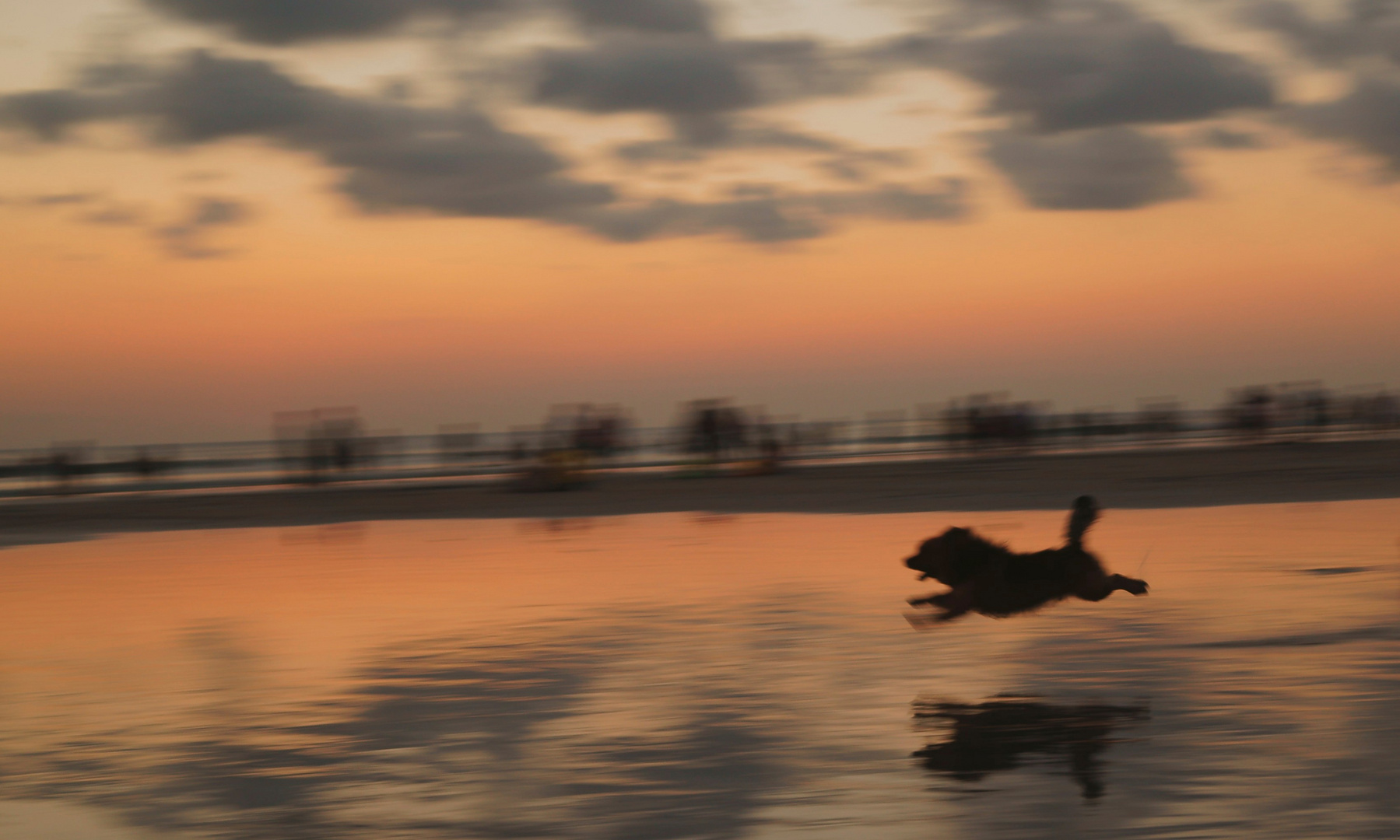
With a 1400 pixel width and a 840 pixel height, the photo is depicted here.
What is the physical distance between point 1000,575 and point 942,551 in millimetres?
355

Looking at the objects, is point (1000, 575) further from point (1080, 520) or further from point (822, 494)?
point (822, 494)

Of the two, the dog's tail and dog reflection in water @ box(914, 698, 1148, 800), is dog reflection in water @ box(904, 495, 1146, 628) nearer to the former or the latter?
the dog's tail

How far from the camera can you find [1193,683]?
23.4ft

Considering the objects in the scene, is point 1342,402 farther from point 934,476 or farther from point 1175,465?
point 934,476

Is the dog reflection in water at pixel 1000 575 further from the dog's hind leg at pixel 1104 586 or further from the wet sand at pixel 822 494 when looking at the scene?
the wet sand at pixel 822 494

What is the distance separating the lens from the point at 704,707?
692cm

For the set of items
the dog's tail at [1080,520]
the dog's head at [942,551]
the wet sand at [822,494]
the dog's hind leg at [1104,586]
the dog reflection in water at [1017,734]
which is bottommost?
the dog reflection in water at [1017,734]

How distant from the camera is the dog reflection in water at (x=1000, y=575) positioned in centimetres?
813

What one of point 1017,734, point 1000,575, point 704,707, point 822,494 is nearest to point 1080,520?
point 1000,575

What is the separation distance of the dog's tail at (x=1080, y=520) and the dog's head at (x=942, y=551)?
57 cm

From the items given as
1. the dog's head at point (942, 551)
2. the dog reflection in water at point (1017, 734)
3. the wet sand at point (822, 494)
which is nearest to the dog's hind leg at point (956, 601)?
the dog's head at point (942, 551)

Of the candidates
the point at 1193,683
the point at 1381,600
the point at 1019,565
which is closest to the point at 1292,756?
the point at 1193,683

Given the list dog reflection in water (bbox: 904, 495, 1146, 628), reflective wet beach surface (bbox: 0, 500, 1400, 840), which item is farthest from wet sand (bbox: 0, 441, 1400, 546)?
dog reflection in water (bbox: 904, 495, 1146, 628)

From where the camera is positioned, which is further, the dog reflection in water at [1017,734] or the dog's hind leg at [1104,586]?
the dog's hind leg at [1104,586]
